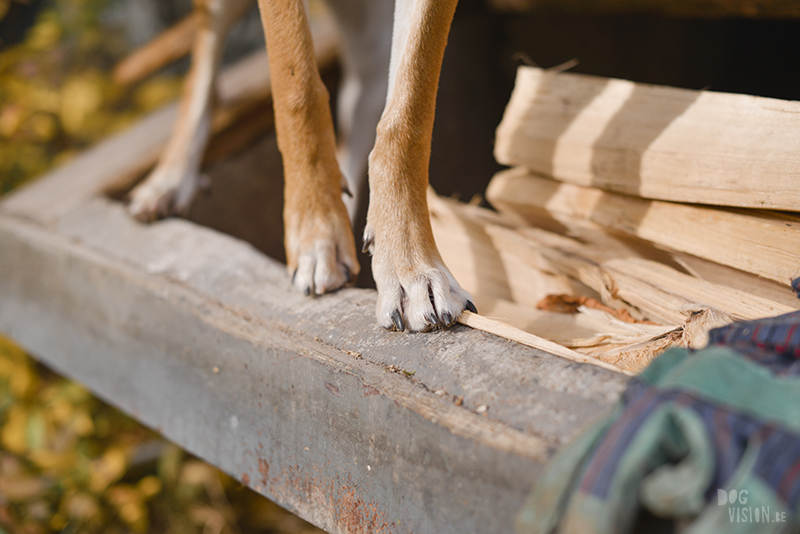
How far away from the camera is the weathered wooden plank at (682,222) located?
59.1 inches

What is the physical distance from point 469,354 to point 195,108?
2242 mm

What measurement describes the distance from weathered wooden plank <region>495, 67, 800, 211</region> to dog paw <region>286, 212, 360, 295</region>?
2.82ft

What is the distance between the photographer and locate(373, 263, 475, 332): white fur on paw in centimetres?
135

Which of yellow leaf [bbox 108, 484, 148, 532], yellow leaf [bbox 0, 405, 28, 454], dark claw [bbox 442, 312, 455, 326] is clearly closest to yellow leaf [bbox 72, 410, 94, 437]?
yellow leaf [bbox 0, 405, 28, 454]

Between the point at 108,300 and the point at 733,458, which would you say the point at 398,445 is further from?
the point at 108,300

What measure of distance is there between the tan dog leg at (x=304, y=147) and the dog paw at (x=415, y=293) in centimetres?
29

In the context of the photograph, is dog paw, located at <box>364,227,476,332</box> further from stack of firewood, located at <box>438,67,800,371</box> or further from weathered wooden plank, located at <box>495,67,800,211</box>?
weathered wooden plank, located at <box>495,67,800,211</box>

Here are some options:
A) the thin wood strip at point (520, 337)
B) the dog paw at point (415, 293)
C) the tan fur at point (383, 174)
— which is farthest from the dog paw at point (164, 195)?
the thin wood strip at point (520, 337)

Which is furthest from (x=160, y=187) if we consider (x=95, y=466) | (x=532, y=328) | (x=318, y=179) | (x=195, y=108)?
(x=532, y=328)

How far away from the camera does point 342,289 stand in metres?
1.67

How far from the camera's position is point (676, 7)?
2682mm

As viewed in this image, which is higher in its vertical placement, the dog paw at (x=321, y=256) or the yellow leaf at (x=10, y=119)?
the dog paw at (x=321, y=256)

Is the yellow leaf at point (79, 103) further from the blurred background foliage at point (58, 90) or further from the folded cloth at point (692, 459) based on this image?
the folded cloth at point (692, 459)

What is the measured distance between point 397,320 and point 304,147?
27.4 inches
